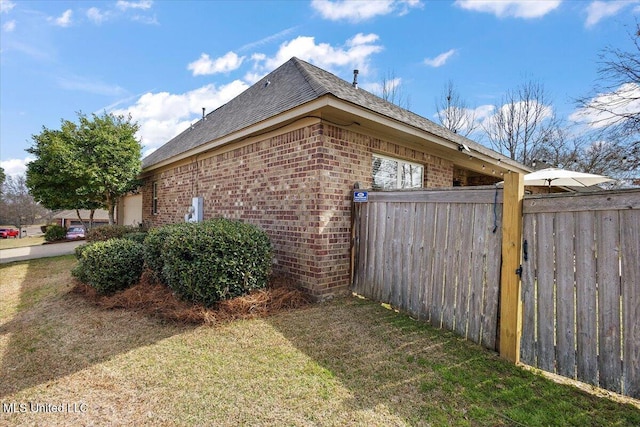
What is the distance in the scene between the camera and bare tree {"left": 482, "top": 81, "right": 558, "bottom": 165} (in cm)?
2169

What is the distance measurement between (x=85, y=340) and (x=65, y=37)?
24.4ft

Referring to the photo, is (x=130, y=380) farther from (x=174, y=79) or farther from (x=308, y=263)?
(x=174, y=79)

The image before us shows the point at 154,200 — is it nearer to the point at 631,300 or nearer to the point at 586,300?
the point at 586,300

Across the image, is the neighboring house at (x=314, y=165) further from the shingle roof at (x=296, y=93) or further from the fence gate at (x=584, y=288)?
the fence gate at (x=584, y=288)

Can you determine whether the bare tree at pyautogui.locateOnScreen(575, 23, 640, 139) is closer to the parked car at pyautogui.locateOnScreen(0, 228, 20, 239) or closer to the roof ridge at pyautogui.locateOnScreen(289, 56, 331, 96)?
the roof ridge at pyautogui.locateOnScreen(289, 56, 331, 96)

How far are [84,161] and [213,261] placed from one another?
38.2ft

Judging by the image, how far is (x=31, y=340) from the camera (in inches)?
154

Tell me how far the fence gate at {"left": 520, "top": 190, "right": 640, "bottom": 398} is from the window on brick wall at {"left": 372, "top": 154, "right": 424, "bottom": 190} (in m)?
3.30

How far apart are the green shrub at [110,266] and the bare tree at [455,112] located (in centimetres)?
2395

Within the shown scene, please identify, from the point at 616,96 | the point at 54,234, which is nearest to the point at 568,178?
the point at 616,96

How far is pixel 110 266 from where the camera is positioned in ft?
18.4

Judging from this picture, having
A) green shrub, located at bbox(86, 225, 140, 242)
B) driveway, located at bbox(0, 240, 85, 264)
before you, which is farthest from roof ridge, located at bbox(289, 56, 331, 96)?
driveway, located at bbox(0, 240, 85, 264)

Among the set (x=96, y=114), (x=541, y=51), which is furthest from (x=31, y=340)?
(x=541, y=51)

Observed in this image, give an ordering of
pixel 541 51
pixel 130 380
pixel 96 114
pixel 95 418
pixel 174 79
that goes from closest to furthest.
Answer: pixel 95 418 < pixel 130 380 < pixel 174 79 < pixel 96 114 < pixel 541 51
